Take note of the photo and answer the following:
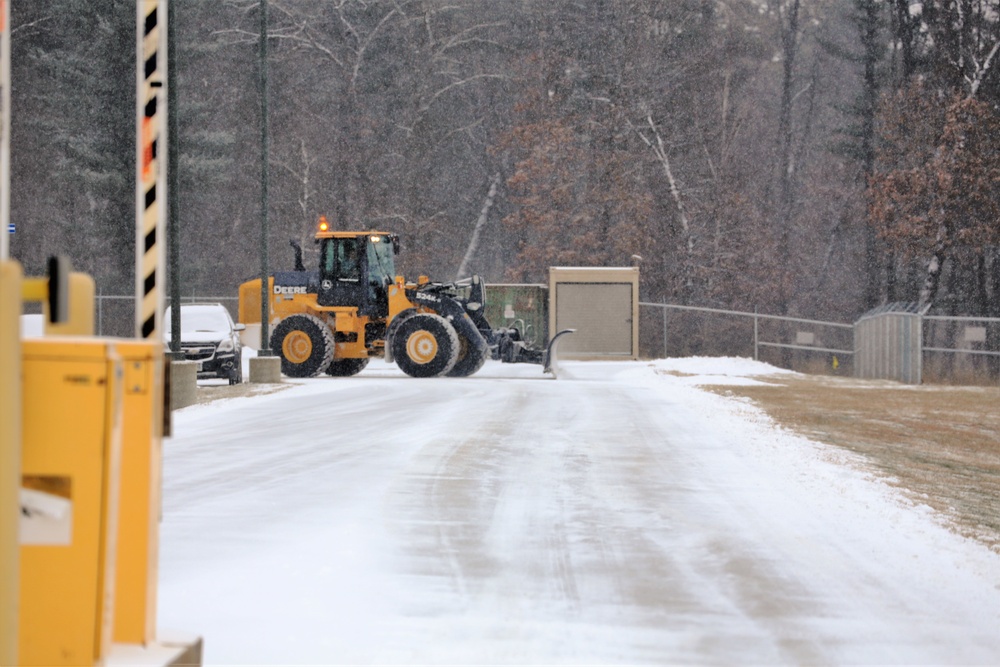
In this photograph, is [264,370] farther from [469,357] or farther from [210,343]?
[469,357]

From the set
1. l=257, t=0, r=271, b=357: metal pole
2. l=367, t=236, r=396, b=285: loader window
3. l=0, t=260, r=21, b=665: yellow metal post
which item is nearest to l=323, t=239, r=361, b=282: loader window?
l=367, t=236, r=396, b=285: loader window

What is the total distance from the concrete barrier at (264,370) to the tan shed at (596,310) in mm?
14774

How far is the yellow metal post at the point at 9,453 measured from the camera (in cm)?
424

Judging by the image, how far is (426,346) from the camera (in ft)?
94.1

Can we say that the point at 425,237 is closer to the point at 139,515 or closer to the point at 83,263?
the point at 83,263

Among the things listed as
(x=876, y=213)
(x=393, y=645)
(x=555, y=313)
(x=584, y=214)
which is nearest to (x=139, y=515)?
(x=393, y=645)

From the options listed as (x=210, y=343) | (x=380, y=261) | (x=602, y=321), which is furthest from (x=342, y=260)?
(x=602, y=321)

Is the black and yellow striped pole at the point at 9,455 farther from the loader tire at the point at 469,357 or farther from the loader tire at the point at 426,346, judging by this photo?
the loader tire at the point at 469,357

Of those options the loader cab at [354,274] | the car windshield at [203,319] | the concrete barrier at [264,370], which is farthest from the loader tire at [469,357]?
the car windshield at [203,319]

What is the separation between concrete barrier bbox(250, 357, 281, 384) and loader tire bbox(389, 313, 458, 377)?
2558mm

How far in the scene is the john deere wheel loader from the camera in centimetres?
2905

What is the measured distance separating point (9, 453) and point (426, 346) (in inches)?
959

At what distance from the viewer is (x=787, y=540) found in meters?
9.34

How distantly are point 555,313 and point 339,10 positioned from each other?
17.9 m
